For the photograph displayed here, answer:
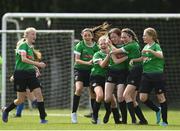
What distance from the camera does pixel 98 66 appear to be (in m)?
16.8

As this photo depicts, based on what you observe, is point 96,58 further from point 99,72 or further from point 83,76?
point 83,76

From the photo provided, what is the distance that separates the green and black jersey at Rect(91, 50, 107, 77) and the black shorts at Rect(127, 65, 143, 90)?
0.65 metres

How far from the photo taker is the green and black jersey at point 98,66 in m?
16.7

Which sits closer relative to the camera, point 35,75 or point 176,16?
point 35,75

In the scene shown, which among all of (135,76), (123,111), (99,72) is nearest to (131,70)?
(135,76)

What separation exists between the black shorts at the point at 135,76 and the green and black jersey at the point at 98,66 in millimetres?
651

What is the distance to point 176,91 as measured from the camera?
78.5 feet

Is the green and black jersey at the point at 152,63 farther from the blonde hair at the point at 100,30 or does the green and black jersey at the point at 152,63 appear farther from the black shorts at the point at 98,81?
the blonde hair at the point at 100,30

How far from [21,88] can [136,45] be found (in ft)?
7.96

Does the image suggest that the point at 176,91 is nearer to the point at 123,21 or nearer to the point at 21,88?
the point at 123,21

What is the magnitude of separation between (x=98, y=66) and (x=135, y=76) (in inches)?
35.6
